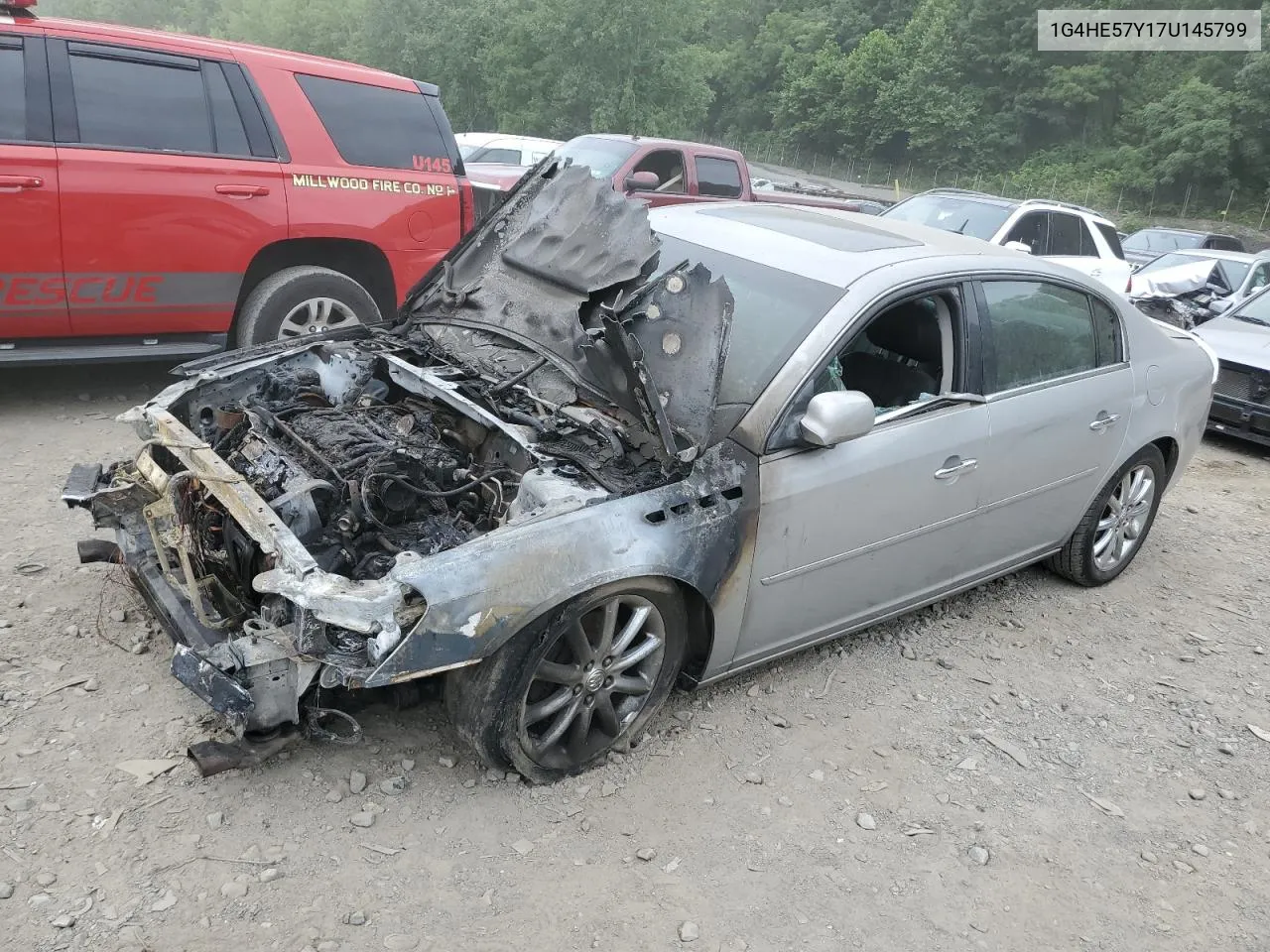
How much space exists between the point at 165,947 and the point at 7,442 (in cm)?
384

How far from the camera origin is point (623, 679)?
10.0 ft

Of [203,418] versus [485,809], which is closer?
[485,809]

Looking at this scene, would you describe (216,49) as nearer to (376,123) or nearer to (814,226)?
(376,123)

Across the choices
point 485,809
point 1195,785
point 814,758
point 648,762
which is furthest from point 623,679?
point 1195,785

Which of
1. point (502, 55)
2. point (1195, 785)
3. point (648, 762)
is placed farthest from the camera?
point (502, 55)

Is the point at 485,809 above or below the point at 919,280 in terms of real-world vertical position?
below

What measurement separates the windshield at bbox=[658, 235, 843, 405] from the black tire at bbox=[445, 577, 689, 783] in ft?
2.50

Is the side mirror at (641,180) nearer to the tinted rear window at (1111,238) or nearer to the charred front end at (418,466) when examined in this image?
the tinted rear window at (1111,238)

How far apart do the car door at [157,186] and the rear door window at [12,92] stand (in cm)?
15

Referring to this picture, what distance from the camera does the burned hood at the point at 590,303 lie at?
9.87 ft

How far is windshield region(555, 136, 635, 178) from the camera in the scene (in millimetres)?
10336

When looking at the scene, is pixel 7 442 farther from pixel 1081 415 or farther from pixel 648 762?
pixel 1081 415

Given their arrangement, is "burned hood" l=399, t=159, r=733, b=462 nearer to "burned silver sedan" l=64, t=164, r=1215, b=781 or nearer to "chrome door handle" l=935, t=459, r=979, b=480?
"burned silver sedan" l=64, t=164, r=1215, b=781

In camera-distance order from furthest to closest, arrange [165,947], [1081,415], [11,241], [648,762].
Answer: [11,241], [1081,415], [648,762], [165,947]
